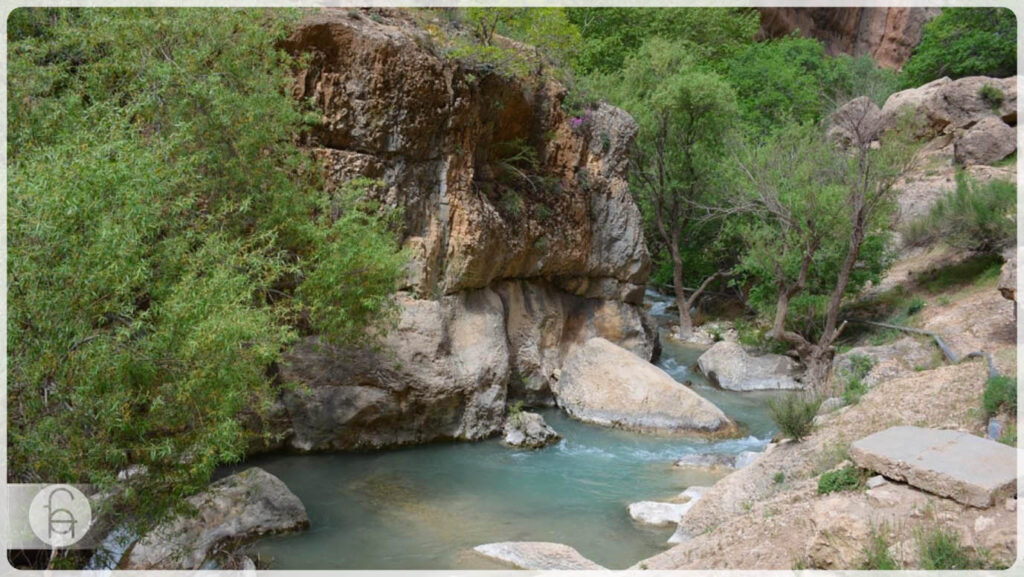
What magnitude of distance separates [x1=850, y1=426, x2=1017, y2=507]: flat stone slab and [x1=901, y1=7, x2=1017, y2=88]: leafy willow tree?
3682 cm

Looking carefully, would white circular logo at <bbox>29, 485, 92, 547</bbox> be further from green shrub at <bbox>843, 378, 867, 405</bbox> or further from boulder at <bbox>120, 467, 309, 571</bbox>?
green shrub at <bbox>843, 378, 867, 405</bbox>

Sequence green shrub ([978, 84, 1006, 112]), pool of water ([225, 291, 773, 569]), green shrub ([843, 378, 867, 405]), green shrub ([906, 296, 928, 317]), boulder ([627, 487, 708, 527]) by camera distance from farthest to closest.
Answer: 1. green shrub ([978, 84, 1006, 112])
2. green shrub ([906, 296, 928, 317])
3. green shrub ([843, 378, 867, 405])
4. boulder ([627, 487, 708, 527])
5. pool of water ([225, 291, 773, 569])

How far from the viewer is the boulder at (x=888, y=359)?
16.6 metres

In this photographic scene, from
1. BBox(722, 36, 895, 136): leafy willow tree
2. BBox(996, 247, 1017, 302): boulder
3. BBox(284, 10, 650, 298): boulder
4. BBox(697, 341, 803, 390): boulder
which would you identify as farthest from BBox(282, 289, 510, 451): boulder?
BBox(722, 36, 895, 136): leafy willow tree

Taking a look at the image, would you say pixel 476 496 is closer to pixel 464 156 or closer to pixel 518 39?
pixel 464 156

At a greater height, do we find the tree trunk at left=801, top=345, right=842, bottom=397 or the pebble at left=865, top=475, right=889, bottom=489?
the pebble at left=865, top=475, right=889, bottom=489

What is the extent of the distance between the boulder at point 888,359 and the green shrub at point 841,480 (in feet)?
26.9

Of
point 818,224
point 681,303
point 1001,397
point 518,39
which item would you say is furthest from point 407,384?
point 681,303

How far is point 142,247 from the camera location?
6.98 m

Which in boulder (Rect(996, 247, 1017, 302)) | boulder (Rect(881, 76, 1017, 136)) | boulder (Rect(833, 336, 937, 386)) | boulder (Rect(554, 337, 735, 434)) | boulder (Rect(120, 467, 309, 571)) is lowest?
boulder (Rect(120, 467, 309, 571))

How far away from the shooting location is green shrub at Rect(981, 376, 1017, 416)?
10.0 m

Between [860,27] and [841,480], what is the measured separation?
51.4 meters

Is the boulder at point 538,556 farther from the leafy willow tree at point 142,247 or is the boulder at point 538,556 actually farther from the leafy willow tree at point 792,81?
the leafy willow tree at point 792,81

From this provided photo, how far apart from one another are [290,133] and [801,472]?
10077 millimetres
